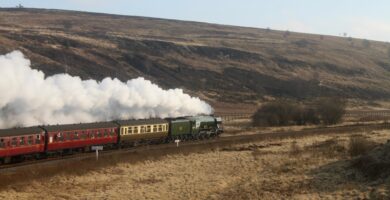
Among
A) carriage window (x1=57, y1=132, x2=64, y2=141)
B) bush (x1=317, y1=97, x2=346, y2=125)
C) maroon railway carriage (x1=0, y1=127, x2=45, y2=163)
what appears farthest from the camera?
bush (x1=317, y1=97, x2=346, y2=125)

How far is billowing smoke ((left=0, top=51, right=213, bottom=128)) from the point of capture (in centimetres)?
4134

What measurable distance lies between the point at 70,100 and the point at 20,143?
36.6 feet

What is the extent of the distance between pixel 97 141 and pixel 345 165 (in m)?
20.8

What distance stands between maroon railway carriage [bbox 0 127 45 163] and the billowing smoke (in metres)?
3.59

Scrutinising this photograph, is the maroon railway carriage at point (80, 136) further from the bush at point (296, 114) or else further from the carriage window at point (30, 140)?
the bush at point (296, 114)

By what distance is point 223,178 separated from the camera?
3403 centimetres

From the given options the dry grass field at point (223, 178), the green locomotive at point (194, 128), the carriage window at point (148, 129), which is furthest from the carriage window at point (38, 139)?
the green locomotive at point (194, 128)

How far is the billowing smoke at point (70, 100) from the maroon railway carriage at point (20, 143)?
11.8 feet

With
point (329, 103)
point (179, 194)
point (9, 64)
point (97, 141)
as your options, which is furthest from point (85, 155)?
point (329, 103)

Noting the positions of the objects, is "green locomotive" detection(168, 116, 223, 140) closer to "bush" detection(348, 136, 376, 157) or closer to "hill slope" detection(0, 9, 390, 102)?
"bush" detection(348, 136, 376, 157)

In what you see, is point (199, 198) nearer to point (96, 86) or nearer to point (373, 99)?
point (96, 86)

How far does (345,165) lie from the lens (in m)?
34.3

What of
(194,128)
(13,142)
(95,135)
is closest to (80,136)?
(95,135)

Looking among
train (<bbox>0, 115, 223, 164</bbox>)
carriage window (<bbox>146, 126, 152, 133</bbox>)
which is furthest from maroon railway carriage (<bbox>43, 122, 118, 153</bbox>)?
carriage window (<bbox>146, 126, 152, 133</bbox>)
